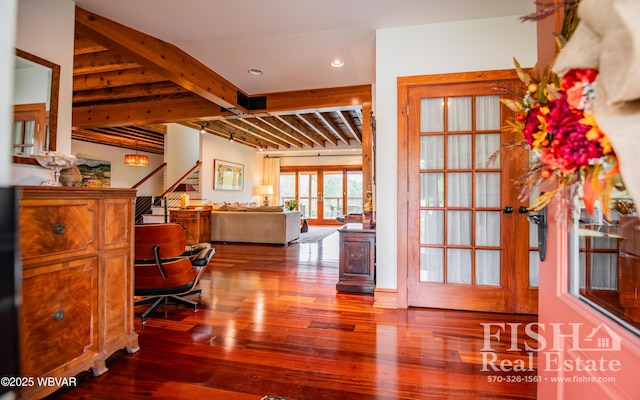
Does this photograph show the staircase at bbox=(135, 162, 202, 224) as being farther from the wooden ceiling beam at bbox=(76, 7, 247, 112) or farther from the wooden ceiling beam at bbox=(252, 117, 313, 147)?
the wooden ceiling beam at bbox=(76, 7, 247, 112)

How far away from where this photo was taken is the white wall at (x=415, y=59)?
2674 millimetres

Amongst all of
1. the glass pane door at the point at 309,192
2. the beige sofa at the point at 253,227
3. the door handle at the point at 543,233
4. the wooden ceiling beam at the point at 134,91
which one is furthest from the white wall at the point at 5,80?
the glass pane door at the point at 309,192

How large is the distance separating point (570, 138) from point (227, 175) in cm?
925

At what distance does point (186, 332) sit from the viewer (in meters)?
2.33

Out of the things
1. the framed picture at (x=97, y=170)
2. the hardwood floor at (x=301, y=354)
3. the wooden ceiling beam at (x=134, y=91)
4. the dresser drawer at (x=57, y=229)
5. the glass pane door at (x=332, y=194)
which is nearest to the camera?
the dresser drawer at (x=57, y=229)

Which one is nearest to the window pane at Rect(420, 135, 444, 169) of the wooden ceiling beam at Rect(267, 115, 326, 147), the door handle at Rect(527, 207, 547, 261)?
the door handle at Rect(527, 207, 547, 261)

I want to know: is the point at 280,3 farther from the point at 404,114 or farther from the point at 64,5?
the point at 64,5

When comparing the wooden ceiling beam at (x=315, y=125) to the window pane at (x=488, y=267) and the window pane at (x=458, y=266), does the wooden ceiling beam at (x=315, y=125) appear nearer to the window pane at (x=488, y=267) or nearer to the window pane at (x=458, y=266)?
the window pane at (x=458, y=266)

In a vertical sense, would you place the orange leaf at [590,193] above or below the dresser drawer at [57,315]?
above

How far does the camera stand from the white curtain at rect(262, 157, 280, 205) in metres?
11.6

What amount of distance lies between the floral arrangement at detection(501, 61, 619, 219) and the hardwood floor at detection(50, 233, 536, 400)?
4.56 feet

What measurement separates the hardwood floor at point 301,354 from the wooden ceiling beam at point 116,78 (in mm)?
3443

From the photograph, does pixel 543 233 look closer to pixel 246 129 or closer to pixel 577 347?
pixel 577 347

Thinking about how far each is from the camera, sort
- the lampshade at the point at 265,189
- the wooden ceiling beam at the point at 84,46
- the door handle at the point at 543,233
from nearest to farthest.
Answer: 1. the door handle at the point at 543,233
2. the wooden ceiling beam at the point at 84,46
3. the lampshade at the point at 265,189
